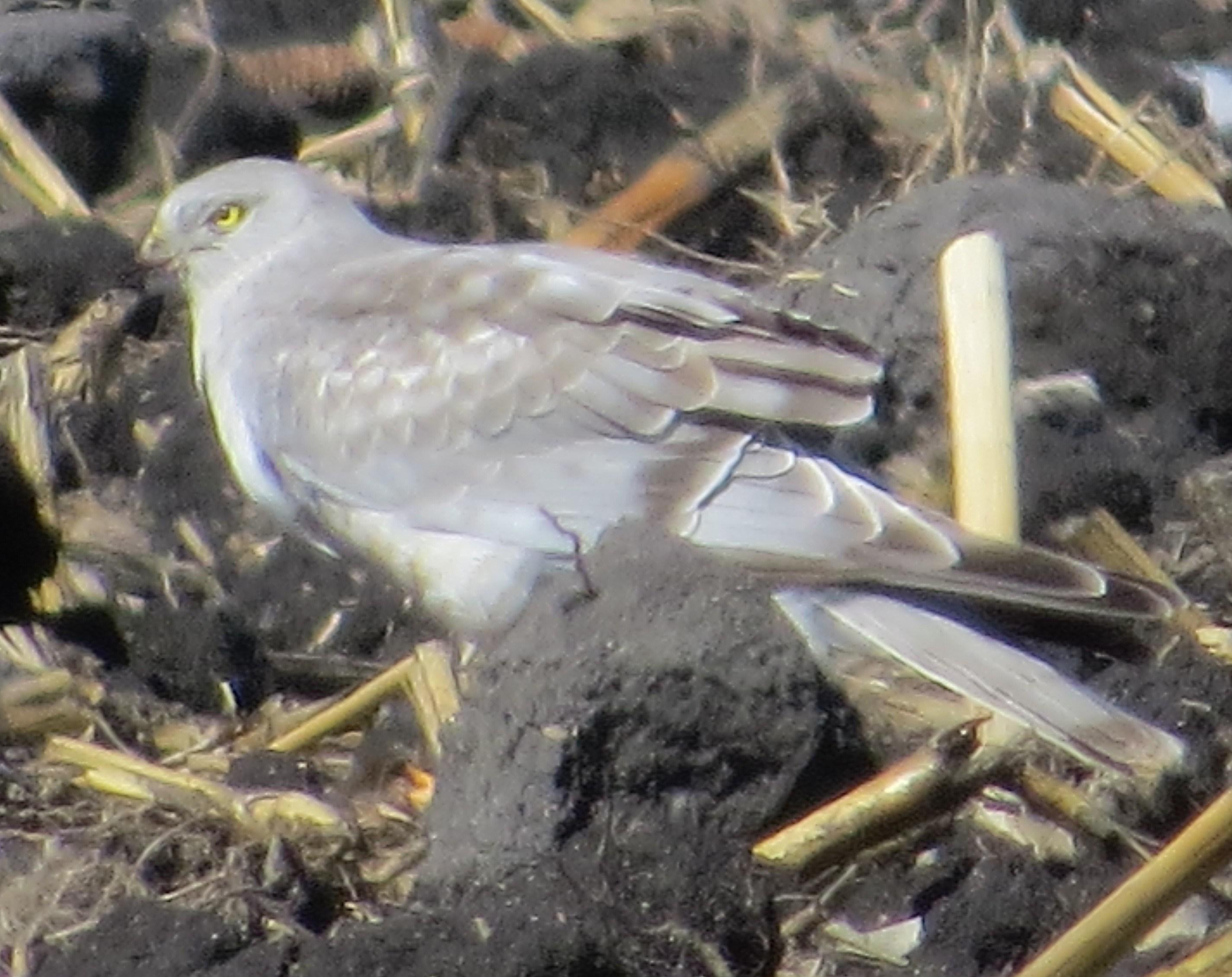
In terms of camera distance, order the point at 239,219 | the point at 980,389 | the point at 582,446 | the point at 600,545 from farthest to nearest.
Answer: the point at 239,219 < the point at 582,446 < the point at 980,389 < the point at 600,545

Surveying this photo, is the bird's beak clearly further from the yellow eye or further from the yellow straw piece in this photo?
the yellow straw piece

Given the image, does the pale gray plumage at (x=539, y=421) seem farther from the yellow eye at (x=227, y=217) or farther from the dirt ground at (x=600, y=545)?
the yellow eye at (x=227, y=217)

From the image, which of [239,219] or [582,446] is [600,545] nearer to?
[582,446]

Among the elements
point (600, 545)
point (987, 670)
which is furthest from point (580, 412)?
point (987, 670)

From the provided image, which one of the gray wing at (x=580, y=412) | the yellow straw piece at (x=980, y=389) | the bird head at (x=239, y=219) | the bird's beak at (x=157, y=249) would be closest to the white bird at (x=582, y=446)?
the gray wing at (x=580, y=412)

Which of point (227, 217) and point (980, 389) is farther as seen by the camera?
point (227, 217)

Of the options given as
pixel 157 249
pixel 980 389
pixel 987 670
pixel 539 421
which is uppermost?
pixel 980 389

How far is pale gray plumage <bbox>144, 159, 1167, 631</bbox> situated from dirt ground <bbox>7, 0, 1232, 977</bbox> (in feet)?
0.80

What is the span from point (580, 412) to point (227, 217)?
1.28 m

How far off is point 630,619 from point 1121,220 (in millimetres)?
1798

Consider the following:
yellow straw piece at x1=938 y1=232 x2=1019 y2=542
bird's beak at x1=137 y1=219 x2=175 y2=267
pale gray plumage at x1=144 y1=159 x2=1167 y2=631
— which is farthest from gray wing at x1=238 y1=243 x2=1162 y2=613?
bird's beak at x1=137 y1=219 x2=175 y2=267

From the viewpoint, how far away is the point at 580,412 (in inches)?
213

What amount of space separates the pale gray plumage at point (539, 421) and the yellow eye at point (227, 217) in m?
0.35

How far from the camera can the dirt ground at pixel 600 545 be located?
443cm
